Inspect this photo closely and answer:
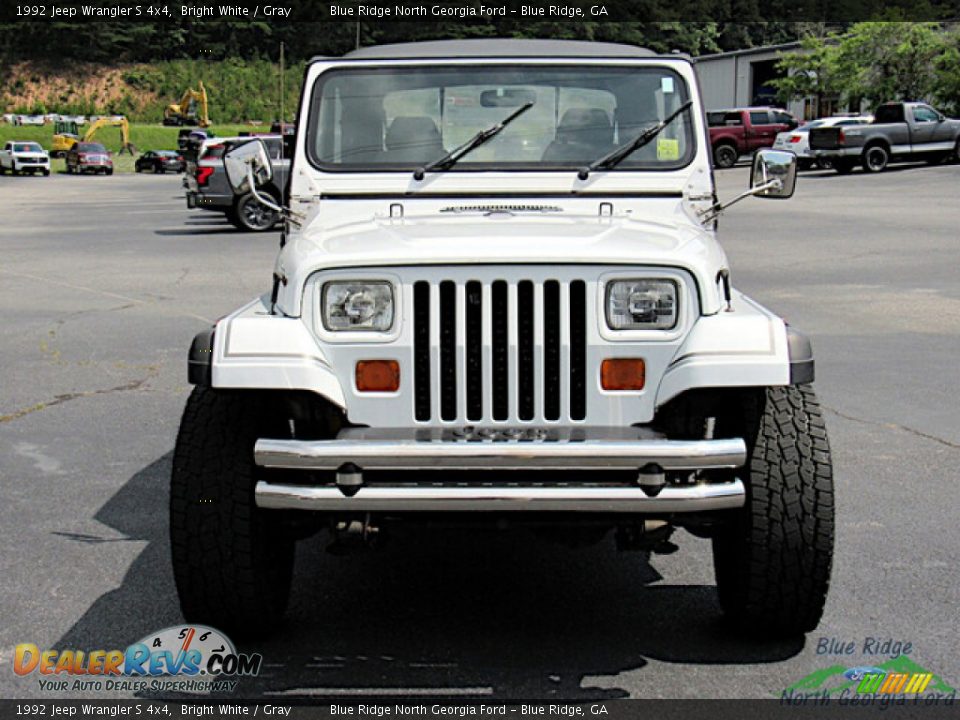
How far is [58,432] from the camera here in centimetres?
800

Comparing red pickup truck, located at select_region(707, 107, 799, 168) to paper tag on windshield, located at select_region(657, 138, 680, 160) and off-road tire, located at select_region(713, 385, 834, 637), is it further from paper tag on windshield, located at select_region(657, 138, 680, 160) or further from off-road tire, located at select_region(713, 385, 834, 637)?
off-road tire, located at select_region(713, 385, 834, 637)

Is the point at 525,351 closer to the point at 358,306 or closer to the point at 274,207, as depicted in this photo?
the point at 358,306

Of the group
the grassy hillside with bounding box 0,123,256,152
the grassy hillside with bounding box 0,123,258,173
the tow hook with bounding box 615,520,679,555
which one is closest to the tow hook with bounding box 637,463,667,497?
the tow hook with bounding box 615,520,679,555

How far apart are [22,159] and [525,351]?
60164mm

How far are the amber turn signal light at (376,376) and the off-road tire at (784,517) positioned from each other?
109cm

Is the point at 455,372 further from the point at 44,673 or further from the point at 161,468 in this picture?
the point at 161,468

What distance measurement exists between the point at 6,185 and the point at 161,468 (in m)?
46.9

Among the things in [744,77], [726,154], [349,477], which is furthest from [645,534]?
[744,77]

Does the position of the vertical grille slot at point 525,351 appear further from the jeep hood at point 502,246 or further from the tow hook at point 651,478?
the tow hook at point 651,478

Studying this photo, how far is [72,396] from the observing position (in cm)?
911

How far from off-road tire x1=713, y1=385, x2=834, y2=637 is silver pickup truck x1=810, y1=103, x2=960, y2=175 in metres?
35.0

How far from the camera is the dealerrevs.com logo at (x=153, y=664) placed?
13.6 ft

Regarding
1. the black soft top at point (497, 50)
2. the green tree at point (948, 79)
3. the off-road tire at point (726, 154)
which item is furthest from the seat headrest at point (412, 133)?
the green tree at point (948, 79)

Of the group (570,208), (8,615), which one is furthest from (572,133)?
(8,615)
